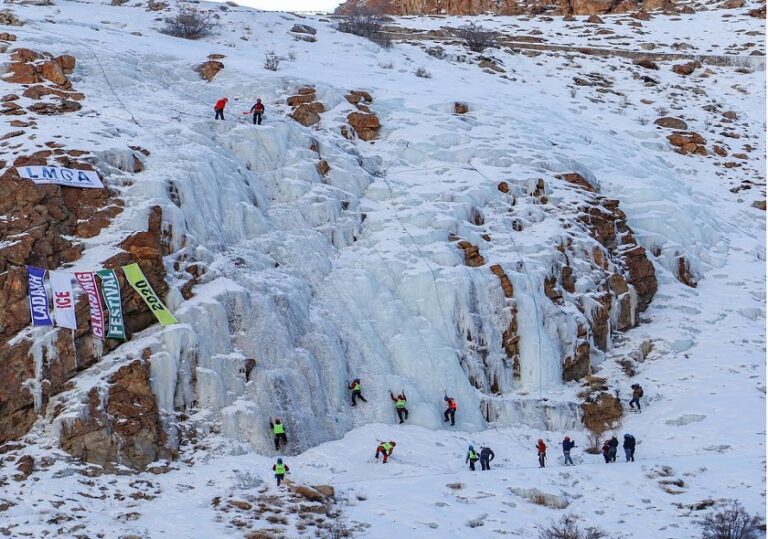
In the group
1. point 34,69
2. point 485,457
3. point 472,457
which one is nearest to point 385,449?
point 472,457

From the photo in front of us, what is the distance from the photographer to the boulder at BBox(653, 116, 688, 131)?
134 ft

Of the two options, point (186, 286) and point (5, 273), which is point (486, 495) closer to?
point (186, 286)

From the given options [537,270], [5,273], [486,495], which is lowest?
[486,495]

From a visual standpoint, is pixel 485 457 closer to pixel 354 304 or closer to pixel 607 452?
pixel 607 452

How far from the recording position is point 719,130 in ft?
137

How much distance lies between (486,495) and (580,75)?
33480 millimetres

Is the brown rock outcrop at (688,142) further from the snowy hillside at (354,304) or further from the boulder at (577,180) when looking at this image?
the boulder at (577,180)

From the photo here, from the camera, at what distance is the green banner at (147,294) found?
20.7 metres

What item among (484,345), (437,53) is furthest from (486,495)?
(437,53)

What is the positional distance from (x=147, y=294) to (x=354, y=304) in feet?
18.5

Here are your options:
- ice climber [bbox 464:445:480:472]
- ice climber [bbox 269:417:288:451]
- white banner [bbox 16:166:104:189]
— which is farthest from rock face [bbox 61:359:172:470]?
ice climber [bbox 464:445:480:472]

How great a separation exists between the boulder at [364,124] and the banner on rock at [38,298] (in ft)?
44.3

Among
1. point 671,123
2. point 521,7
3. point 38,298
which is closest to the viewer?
point 38,298

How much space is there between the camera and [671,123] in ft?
134
